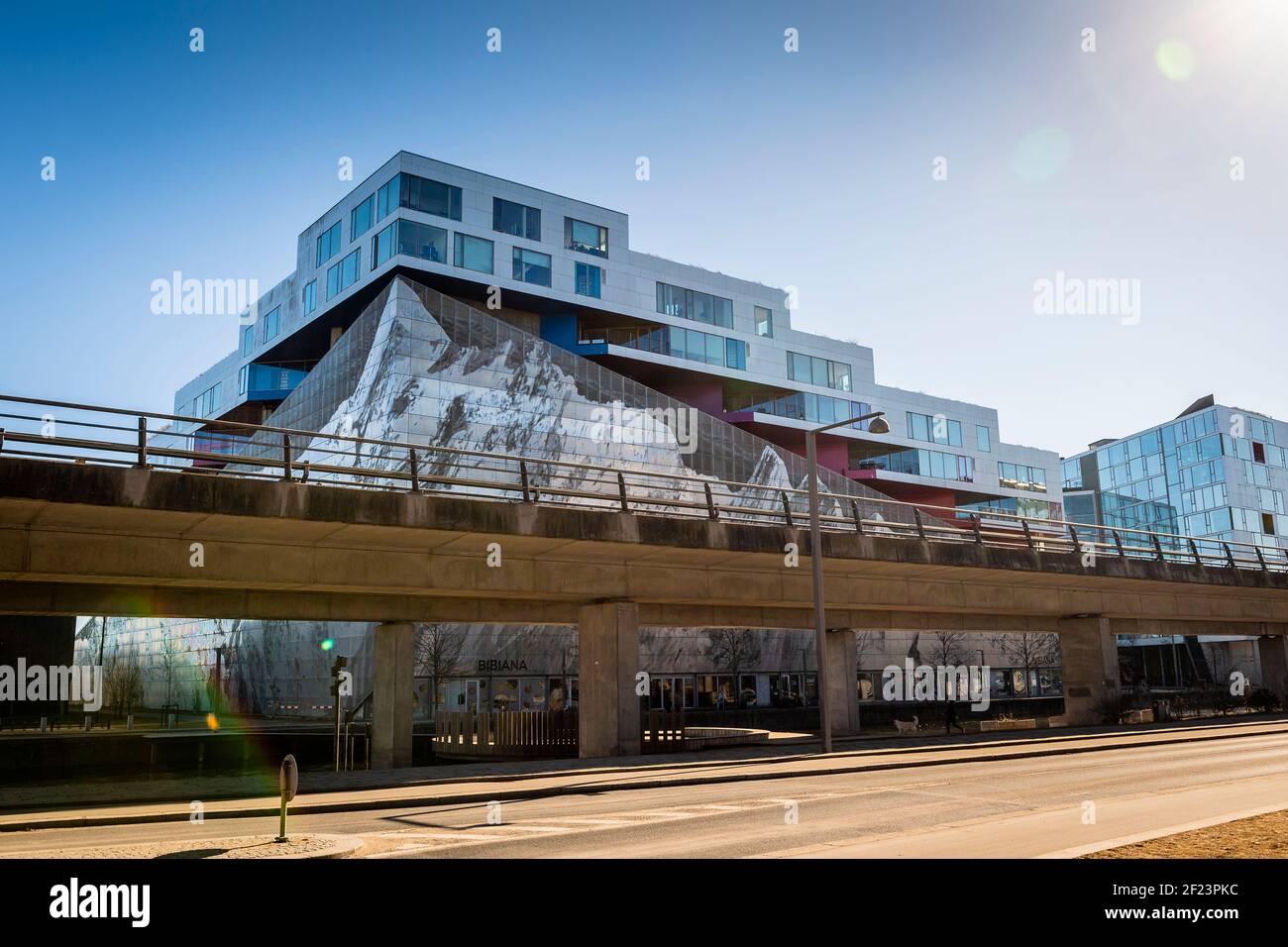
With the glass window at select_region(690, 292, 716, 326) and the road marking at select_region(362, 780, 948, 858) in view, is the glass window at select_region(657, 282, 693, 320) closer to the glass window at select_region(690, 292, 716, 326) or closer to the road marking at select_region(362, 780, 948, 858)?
the glass window at select_region(690, 292, 716, 326)

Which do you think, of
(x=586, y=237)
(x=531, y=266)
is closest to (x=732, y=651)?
(x=531, y=266)

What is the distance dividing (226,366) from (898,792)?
82.2m

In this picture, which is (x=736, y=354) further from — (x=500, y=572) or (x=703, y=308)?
(x=500, y=572)

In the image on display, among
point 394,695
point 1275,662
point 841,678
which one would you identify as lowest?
point 1275,662

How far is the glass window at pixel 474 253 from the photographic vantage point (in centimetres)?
6219

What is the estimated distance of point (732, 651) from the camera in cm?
6253

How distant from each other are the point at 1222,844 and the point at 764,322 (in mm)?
71450

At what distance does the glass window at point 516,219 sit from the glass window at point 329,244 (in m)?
10.7

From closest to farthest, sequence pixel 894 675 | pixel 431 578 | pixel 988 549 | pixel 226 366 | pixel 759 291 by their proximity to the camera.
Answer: pixel 431 578 → pixel 988 549 → pixel 894 675 → pixel 759 291 → pixel 226 366

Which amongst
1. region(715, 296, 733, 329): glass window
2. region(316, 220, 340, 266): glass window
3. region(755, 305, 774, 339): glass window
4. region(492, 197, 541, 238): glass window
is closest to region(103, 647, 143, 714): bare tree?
region(316, 220, 340, 266): glass window
